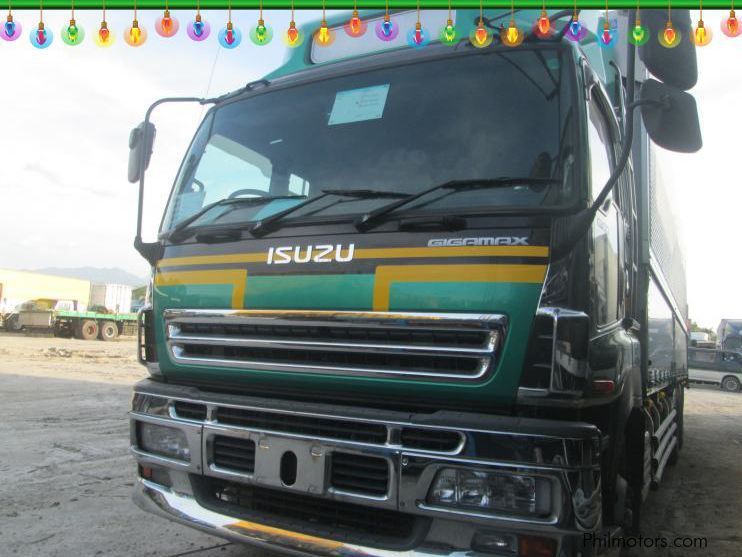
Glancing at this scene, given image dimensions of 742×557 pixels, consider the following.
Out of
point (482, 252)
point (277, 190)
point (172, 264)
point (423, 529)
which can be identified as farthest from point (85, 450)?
point (482, 252)

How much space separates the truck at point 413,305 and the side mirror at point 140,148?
387mm

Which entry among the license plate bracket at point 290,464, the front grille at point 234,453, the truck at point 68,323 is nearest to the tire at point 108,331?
the truck at point 68,323

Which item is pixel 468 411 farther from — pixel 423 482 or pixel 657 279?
pixel 657 279

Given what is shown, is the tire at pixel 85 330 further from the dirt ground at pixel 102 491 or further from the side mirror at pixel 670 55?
the side mirror at pixel 670 55

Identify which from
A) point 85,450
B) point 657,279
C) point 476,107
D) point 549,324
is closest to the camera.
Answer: point 549,324

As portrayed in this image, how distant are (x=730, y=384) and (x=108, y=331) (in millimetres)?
27179

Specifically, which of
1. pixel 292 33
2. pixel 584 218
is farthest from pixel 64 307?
pixel 584 218

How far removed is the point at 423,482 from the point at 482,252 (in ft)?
2.88

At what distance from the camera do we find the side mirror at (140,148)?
12.0 feet

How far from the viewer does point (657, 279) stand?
4.63 meters

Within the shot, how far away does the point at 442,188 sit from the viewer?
257 cm

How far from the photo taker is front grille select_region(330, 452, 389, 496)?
237 centimetres

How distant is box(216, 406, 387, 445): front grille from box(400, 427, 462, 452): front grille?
0.32ft

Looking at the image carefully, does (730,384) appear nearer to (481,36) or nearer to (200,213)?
(481,36)
